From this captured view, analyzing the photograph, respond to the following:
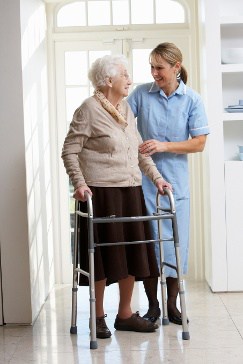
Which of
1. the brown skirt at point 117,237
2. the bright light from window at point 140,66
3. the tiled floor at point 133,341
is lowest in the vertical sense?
the tiled floor at point 133,341

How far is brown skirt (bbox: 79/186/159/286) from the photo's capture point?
425 cm

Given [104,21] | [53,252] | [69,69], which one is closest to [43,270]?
[53,252]

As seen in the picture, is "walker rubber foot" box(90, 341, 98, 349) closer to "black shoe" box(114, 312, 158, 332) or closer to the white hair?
"black shoe" box(114, 312, 158, 332)

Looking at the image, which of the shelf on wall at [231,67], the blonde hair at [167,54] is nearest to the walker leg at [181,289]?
the blonde hair at [167,54]

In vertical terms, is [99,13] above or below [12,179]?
above

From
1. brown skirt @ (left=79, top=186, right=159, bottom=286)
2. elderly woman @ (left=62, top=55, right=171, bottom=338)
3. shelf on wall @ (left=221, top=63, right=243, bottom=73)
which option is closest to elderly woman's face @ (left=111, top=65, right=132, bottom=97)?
elderly woman @ (left=62, top=55, right=171, bottom=338)

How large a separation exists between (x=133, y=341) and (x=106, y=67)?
1496mm

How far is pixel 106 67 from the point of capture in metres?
4.25

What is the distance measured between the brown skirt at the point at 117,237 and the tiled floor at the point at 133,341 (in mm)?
345

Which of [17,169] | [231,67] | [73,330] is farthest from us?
[231,67]

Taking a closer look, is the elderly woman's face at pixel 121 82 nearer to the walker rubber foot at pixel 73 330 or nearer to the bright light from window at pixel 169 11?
the walker rubber foot at pixel 73 330

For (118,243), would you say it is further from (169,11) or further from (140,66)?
(169,11)

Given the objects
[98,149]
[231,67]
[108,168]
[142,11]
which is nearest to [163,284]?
[108,168]

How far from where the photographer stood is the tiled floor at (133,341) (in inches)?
154
